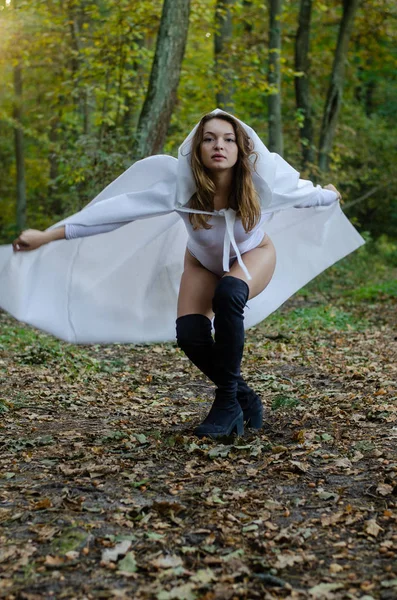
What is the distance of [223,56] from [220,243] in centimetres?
1239

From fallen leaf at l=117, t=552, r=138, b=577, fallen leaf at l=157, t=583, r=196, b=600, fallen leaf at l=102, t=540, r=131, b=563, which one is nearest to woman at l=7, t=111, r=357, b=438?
fallen leaf at l=102, t=540, r=131, b=563

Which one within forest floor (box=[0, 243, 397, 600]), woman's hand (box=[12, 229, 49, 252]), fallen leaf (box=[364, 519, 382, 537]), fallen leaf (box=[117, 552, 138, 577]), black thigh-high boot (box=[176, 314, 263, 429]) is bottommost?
forest floor (box=[0, 243, 397, 600])

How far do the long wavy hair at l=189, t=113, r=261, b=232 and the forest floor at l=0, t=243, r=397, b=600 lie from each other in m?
1.47

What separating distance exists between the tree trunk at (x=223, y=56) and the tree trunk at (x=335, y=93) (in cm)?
388

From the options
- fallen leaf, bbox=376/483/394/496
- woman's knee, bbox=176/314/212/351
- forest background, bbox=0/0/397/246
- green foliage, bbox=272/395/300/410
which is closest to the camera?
fallen leaf, bbox=376/483/394/496

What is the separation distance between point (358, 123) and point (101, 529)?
23.2 meters

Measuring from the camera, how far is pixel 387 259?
80.2 feet

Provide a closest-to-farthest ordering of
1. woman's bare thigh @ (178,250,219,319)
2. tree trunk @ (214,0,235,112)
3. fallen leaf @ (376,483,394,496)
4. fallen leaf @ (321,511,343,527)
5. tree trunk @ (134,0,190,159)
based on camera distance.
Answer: fallen leaf @ (321,511,343,527)
fallen leaf @ (376,483,394,496)
woman's bare thigh @ (178,250,219,319)
tree trunk @ (134,0,190,159)
tree trunk @ (214,0,235,112)

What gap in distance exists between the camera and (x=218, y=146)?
15.5 feet

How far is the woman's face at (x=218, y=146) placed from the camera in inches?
186

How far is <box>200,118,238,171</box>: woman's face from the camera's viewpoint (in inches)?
186

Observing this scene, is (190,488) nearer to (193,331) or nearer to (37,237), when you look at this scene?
(193,331)

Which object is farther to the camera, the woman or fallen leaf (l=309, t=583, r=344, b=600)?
the woman

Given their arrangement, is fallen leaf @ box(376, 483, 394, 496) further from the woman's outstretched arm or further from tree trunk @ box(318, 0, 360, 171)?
tree trunk @ box(318, 0, 360, 171)
